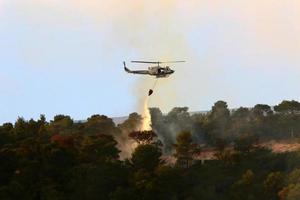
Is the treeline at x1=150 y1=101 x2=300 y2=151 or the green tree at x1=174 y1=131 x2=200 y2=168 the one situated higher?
the treeline at x1=150 y1=101 x2=300 y2=151

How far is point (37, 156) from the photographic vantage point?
210ft

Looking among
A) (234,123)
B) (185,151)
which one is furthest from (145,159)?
(234,123)

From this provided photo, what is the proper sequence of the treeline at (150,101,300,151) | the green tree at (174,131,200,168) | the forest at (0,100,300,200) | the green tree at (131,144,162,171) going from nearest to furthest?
the forest at (0,100,300,200) → the green tree at (131,144,162,171) → the green tree at (174,131,200,168) → the treeline at (150,101,300,151)

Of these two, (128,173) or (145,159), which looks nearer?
(128,173)

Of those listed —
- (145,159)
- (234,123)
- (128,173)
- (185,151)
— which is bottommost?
(128,173)

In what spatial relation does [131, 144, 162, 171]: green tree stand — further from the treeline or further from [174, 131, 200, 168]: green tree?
the treeline

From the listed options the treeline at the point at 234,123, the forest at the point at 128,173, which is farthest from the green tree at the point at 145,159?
the treeline at the point at 234,123

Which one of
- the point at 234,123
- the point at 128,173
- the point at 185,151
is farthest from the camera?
the point at 234,123

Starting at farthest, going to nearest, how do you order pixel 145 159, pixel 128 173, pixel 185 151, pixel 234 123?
pixel 234 123
pixel 185 151
pixel 145 159
pixel 128 173

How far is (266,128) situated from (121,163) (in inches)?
2778

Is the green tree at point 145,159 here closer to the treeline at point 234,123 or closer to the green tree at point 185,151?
the green tree at point 185,151

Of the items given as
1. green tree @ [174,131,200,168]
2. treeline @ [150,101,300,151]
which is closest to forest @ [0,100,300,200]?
green tree @ [174,131,200,168]

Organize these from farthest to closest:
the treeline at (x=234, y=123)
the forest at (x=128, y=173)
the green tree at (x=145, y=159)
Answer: the treeline at (x=234, y=123), the green tree at (x=145, y=159), the forest at (x=128, y=173)

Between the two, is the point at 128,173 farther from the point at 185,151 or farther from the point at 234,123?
the point at 234,123
